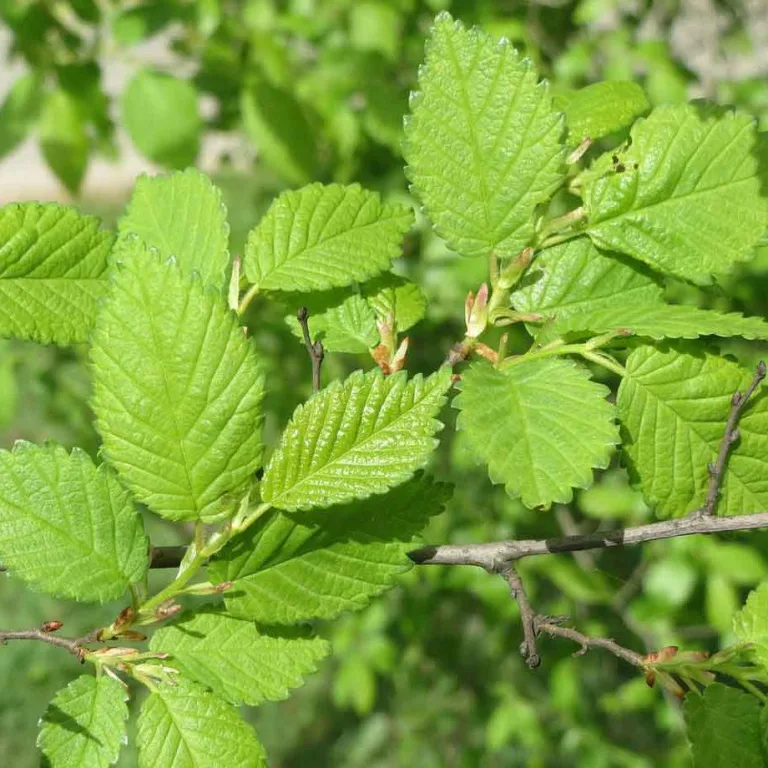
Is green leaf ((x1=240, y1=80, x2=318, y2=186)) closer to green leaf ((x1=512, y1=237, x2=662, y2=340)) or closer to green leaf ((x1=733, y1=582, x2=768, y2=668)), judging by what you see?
green leaf ((x1=512, y1=237, x2=662, y2=340))

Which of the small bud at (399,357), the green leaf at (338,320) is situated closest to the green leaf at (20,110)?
the green leaf at (338,320)

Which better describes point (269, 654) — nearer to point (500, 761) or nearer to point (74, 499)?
point (74, 499)

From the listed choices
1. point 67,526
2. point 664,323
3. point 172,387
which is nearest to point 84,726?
point 67,526

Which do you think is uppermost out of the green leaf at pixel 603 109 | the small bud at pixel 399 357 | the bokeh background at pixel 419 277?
the green leaf at pixel 603 109

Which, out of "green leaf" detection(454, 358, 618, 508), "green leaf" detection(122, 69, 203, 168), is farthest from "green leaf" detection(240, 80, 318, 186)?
"green leaf" detection(454, 358, 618, 508)

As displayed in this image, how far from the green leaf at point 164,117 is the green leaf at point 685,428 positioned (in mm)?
1508

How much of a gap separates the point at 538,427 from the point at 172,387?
1.14ft

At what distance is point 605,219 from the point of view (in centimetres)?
103

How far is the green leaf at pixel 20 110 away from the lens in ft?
7.43

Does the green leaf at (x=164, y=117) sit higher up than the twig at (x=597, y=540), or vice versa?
the green leaf at (x=164, y=117)

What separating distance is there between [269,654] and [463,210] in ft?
1.66

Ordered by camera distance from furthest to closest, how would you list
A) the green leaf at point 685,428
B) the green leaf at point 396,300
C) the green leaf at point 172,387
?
the green leaf at point 396,300 → the green leaf at point 685,428 → the green leaf at point 172,387

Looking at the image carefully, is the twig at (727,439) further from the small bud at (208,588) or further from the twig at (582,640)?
the small bud at (208,588)

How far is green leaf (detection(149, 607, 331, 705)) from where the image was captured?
0.96 metres
